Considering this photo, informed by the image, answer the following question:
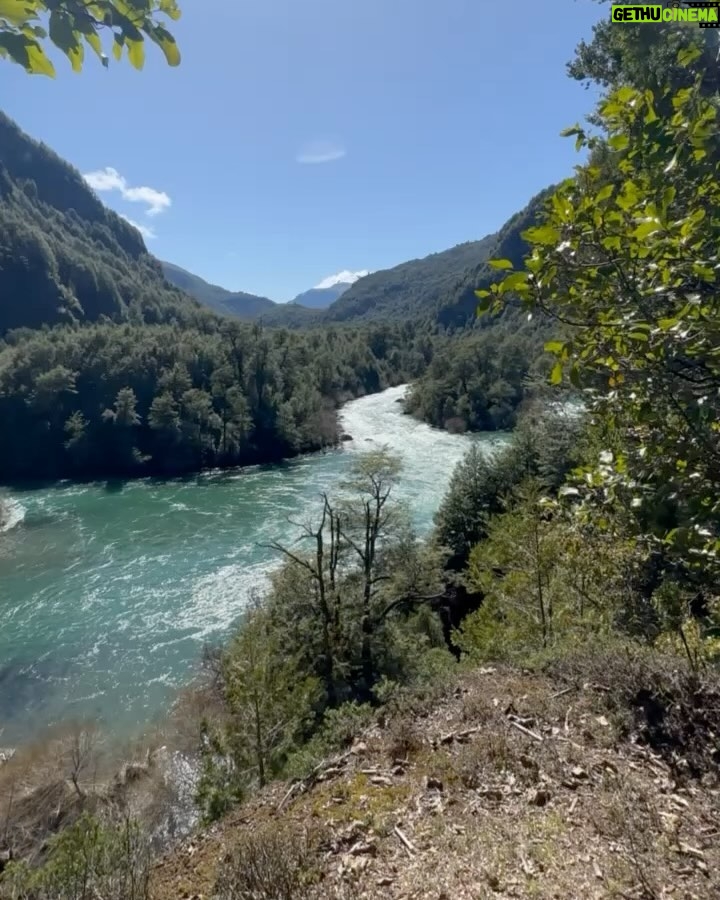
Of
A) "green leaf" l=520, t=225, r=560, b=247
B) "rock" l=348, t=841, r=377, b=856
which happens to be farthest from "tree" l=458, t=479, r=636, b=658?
"green leaf" l=520, t=225, r=560, b=247

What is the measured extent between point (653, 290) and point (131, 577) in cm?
2496

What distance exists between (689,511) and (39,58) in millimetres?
2579

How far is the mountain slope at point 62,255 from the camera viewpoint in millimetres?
97438

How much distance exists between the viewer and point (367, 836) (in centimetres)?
446

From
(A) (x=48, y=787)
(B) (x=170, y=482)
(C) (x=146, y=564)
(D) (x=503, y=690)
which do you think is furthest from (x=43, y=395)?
(D) (x=503, y=690)

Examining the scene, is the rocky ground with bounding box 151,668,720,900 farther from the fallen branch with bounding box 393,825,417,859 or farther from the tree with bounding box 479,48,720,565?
the tree with bounding box 479,48,720,565

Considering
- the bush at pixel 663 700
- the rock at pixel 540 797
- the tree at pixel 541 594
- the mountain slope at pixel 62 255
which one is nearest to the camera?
the rock at pixel 540 797

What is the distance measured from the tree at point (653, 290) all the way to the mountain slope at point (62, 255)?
97140mm

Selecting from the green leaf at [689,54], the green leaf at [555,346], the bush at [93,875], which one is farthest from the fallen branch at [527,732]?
the green leaf at [689,54]

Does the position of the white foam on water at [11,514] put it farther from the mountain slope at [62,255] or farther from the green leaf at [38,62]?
the mountain slope at [62,255]

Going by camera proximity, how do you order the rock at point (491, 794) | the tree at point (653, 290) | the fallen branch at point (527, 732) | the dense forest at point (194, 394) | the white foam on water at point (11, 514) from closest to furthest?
the tree at point (653, 290)
the rock at point (491, 794)
the fallen branch at point (527, 732)
the white foam on water at point (11, 514)
the dense forest at point (194, 394)

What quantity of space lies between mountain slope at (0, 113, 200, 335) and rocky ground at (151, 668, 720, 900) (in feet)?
311

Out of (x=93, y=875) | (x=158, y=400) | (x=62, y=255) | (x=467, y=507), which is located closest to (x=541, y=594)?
(x=93, y=875)

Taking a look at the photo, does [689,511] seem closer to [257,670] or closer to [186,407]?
[257,670]
